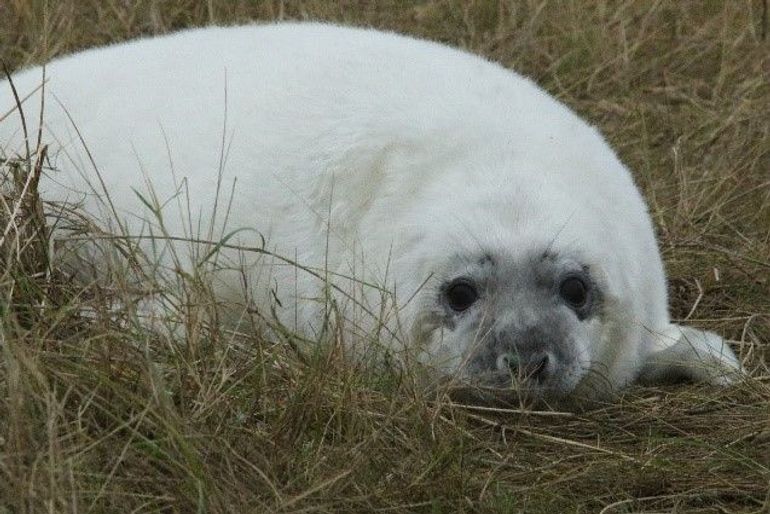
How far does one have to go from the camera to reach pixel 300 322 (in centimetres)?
409

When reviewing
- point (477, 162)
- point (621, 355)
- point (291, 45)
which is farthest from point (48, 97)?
point (621, 355)

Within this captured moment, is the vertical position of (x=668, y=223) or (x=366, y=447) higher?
(x=366, y=447)

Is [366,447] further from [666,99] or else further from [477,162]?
[666,99]

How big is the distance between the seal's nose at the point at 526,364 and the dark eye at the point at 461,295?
212 millimetres

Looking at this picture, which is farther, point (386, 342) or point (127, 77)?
point (127, 77)

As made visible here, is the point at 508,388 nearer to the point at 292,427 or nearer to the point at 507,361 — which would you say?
the point at 507,361

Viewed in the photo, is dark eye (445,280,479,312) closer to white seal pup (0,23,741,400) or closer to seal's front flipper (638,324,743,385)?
white seal pup (0,23,741,400)

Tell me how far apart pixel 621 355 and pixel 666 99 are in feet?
8.99

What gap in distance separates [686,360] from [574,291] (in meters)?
0.62

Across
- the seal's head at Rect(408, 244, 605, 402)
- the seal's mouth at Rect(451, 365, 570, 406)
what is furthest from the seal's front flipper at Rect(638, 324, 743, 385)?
the seal's mouth at Rect(451, 365, 570, 406)

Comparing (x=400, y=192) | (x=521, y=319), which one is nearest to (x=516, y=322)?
(x=521, y=319)

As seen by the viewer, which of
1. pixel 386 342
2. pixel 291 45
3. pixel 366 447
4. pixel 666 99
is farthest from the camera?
pixel 666 99

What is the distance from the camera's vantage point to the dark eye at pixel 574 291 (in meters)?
3.86

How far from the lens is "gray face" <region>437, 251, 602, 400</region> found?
12.1ft
